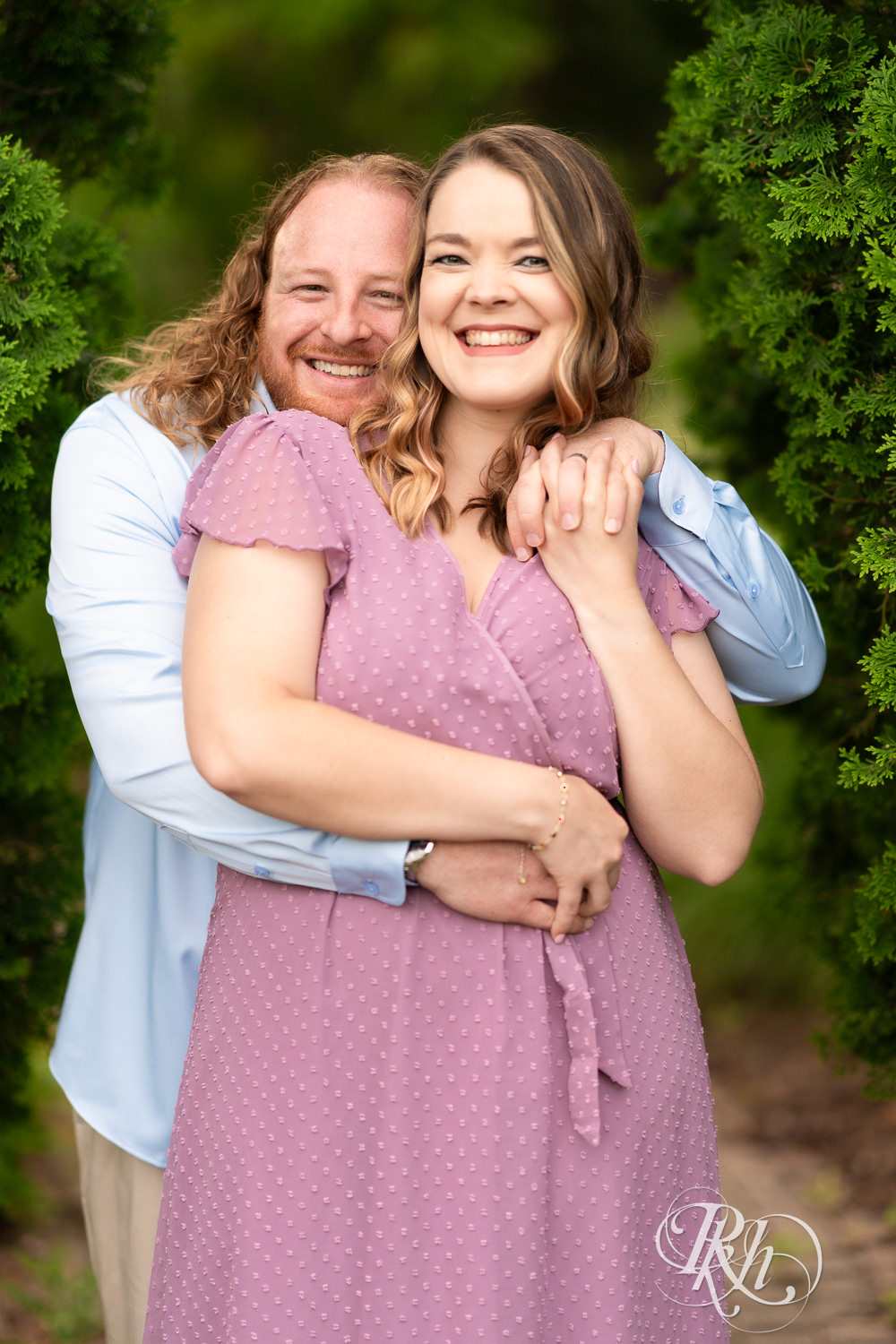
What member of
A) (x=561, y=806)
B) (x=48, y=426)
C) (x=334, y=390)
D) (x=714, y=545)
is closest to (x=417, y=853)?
(x=561, y=806)

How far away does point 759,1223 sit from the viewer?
80.5 inches

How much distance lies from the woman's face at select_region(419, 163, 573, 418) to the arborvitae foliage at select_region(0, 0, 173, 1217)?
770 mm

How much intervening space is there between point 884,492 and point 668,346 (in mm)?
4933

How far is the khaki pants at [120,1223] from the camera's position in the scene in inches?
98.3

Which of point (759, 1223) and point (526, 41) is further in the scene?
point (526, 41)

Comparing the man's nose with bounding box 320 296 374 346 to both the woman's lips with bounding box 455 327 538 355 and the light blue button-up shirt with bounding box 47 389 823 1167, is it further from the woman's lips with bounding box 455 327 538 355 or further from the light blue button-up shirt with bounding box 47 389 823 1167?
the woman's lips with bounding box 455 327 538 355

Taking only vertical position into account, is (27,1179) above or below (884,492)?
below

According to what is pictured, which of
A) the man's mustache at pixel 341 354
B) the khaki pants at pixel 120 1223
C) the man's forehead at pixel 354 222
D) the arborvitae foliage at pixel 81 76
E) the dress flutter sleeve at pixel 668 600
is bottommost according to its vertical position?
the khaki pants at pixel 120 1223

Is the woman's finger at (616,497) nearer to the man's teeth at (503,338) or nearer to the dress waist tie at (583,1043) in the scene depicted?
the man's teeth at (503,338)

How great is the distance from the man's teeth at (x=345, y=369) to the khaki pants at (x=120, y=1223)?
5.12 ft

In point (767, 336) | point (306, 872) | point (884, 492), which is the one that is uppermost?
point (767, 336)

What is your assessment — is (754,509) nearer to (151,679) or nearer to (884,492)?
(884,492)

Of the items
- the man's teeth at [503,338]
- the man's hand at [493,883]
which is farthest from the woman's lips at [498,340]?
the man's hand at [493,883]

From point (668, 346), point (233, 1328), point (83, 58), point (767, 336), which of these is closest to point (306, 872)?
point (233, 1328)
